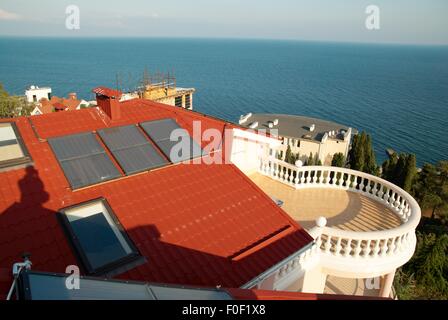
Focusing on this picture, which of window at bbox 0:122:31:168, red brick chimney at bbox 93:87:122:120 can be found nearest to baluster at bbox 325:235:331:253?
red brick chimney at bbox 93:87:122:120

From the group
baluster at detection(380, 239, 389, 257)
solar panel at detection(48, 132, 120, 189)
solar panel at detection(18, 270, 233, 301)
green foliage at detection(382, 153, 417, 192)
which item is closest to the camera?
solar panel at detection(18, 270, 233, 301)

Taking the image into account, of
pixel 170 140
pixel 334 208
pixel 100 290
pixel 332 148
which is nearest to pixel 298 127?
pixel 332 148

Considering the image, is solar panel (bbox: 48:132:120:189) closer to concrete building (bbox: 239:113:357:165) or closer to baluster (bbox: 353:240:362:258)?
baluster (bbox: 353:240:362:258)

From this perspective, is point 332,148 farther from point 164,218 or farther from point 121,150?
point 164,218

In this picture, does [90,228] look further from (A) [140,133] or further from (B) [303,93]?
(B) [303,93]

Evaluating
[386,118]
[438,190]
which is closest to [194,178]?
[438,190]

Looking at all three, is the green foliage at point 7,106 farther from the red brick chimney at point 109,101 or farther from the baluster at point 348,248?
the baluster at point 348,248
